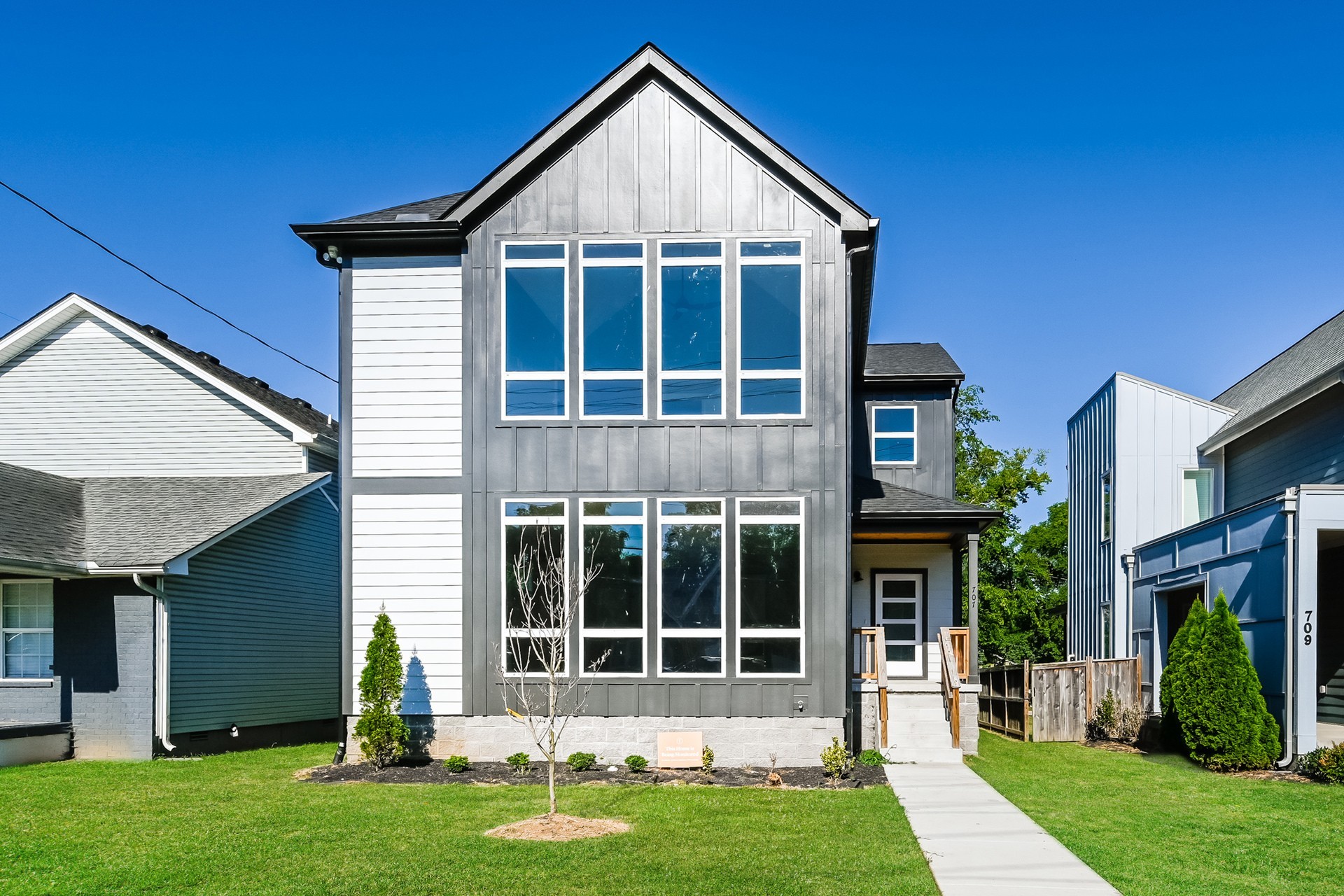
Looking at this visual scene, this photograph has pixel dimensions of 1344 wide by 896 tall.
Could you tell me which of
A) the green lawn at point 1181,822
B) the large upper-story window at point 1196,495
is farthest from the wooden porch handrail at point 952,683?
the large upper-story window at point 1196,495

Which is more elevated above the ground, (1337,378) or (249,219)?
(249,219)

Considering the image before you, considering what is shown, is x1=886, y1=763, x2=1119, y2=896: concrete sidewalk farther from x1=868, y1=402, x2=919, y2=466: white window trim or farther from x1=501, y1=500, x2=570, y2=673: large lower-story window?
x1=868, y1=402, x2=919, y2=466: white window trim

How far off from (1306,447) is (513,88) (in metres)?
13.6

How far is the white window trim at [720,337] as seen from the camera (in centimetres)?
1358

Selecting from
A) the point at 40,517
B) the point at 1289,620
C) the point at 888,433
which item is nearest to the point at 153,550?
the point at 40,517

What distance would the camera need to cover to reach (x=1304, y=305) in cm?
2659

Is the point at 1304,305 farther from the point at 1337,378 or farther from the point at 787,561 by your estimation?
the point at 787,561

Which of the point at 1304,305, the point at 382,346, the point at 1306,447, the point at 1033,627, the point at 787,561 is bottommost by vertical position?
the point at 1033,627

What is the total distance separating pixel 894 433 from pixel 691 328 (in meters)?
7.41

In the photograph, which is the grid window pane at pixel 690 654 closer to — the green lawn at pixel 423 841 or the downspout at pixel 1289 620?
the green lawn at pixel 423 841

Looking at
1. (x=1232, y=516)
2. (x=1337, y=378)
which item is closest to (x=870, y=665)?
(x=1232, y=516)

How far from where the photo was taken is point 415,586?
13617 millimetres

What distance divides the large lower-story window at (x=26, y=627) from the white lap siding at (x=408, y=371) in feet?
18.0

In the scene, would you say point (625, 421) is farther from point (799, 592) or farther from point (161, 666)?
point (161, 666)
